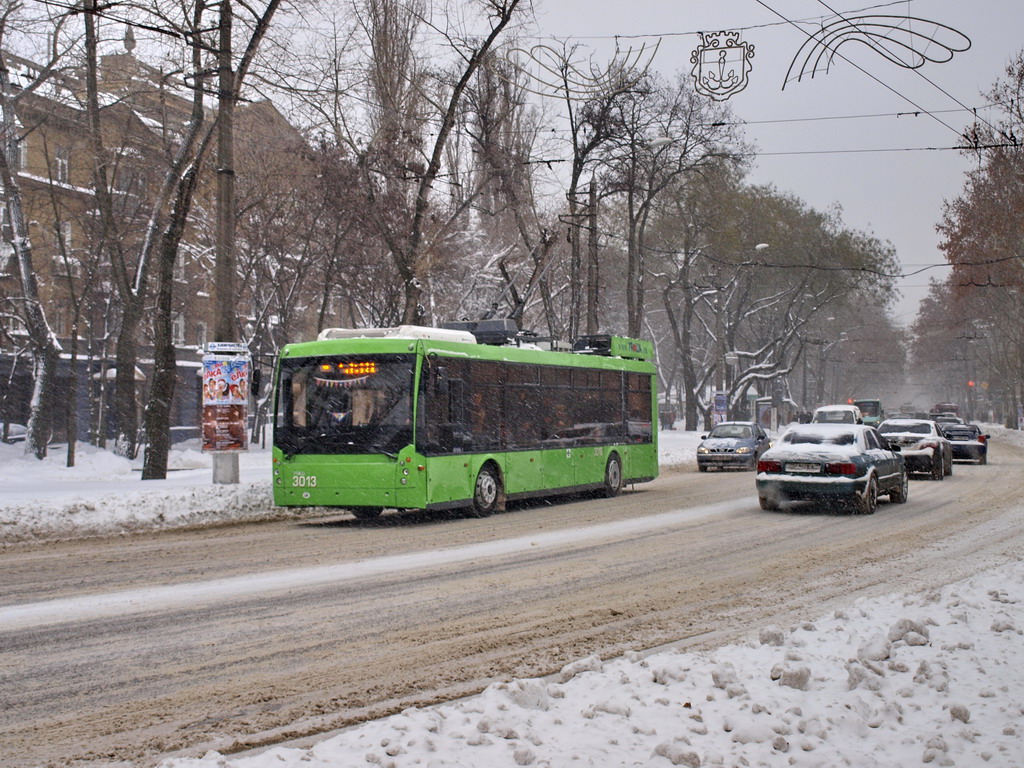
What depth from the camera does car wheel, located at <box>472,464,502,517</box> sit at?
1791 cm

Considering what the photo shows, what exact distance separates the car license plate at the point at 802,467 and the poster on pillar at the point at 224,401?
358 inches

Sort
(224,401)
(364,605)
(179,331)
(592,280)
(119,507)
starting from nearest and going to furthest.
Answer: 1. (364,605)
2. (119,507)
3. (224,401)
4. (592,280)
5. (179,331)

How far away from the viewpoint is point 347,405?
16500 millimetres

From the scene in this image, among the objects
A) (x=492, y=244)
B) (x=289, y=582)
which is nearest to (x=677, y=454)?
(x=492, y=244)

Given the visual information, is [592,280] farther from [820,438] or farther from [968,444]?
[820,438]

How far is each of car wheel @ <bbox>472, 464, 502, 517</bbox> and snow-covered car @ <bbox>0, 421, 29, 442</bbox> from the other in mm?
29010

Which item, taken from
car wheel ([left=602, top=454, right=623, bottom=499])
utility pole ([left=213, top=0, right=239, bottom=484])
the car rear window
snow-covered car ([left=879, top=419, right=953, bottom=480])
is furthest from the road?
snow-covered car ([left=879, top=419, right=953, bottom=480])

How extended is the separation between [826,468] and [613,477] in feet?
18.9

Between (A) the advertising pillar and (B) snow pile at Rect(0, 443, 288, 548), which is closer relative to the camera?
(B) snow pile at Rect(0, 443, 288, 548)

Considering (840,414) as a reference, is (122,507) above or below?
below

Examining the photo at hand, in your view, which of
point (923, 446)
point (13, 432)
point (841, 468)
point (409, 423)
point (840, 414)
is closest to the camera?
point (409, 423)

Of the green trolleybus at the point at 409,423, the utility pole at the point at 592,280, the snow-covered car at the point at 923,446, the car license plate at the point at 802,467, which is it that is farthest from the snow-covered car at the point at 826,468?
the utility pole at the point at 592,280

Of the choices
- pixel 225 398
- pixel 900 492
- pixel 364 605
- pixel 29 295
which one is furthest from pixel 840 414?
pixel 364 605

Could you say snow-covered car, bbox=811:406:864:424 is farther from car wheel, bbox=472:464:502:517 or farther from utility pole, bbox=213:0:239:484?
utility pole, bbox=213:0:239:484
